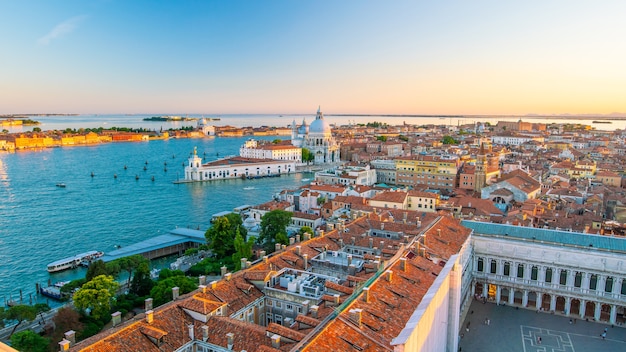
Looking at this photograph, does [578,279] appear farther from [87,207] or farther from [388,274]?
[87,207]

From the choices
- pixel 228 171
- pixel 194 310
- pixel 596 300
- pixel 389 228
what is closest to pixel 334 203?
pixel 389 228

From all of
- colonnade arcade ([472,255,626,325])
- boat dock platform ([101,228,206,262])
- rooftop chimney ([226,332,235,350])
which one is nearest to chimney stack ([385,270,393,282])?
rooftop chimney ([226,332,235,350])

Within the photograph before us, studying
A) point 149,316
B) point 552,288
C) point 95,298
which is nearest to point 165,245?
point 95,298

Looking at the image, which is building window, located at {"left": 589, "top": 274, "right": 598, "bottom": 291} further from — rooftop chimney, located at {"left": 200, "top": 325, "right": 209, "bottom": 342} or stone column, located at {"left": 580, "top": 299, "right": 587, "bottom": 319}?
rooftop chimney, located at {"left": 200, "top": 325, "right": 209, "bottom": 342}

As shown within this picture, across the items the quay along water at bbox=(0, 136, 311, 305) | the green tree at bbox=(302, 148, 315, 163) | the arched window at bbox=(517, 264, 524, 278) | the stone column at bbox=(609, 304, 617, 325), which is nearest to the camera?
the stone column at bbox=(609, 304, 617, 325)

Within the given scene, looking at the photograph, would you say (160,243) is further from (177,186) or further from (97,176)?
(97,176)

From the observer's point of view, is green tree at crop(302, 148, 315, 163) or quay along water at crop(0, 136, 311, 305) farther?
green tree at crop(302, 148, 315, 163)
